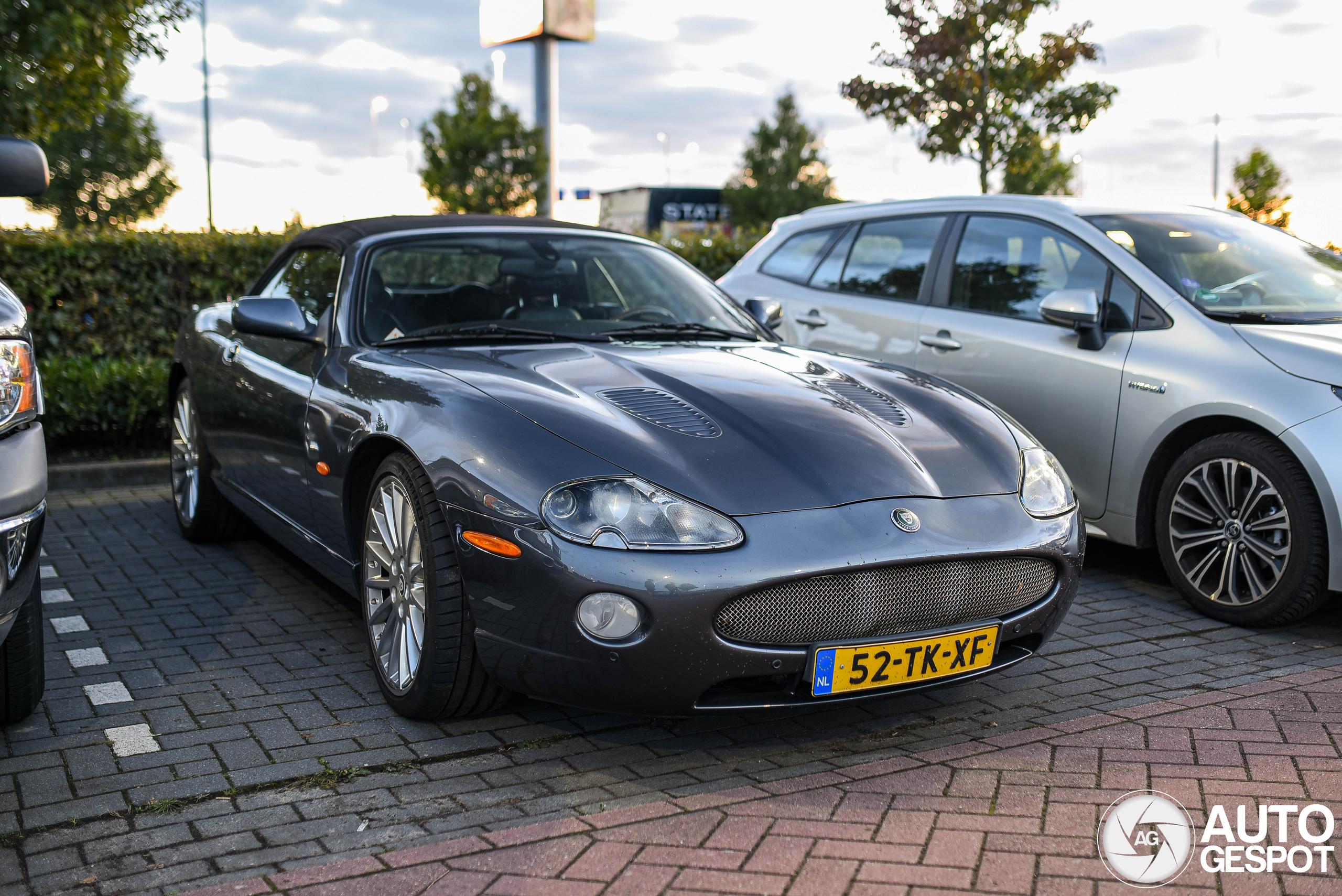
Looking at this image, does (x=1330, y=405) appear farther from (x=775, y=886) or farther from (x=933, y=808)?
(x=775, y=886)

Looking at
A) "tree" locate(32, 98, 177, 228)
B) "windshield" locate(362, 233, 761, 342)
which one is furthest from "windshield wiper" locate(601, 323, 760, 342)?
"tree" locate(32, 98, 177, 228)

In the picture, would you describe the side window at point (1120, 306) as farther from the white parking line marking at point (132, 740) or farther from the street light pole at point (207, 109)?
the street light pole at point (207, 109)

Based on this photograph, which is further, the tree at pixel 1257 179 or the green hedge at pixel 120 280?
the tree at pixel 1257 179

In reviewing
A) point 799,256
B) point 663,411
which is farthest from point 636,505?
point 799,256

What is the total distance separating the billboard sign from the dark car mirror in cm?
2253

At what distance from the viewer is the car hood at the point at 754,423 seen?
3.18 m

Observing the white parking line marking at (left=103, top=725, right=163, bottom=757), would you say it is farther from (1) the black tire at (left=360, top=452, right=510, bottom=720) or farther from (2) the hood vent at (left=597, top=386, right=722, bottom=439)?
(2) the hood vent at (left=597, top=386, right=722, bottom=439)

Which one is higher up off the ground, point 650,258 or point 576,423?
point 650,258

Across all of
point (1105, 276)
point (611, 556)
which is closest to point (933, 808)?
point (611, 556)

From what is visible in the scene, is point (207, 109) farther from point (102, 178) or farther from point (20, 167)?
point (20, 167)

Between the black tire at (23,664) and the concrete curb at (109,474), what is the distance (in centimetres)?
430

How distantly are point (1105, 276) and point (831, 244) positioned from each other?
6.08 feet

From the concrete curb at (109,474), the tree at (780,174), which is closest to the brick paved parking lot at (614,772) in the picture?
the concrete curb at (109,474)

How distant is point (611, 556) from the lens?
116 inches
